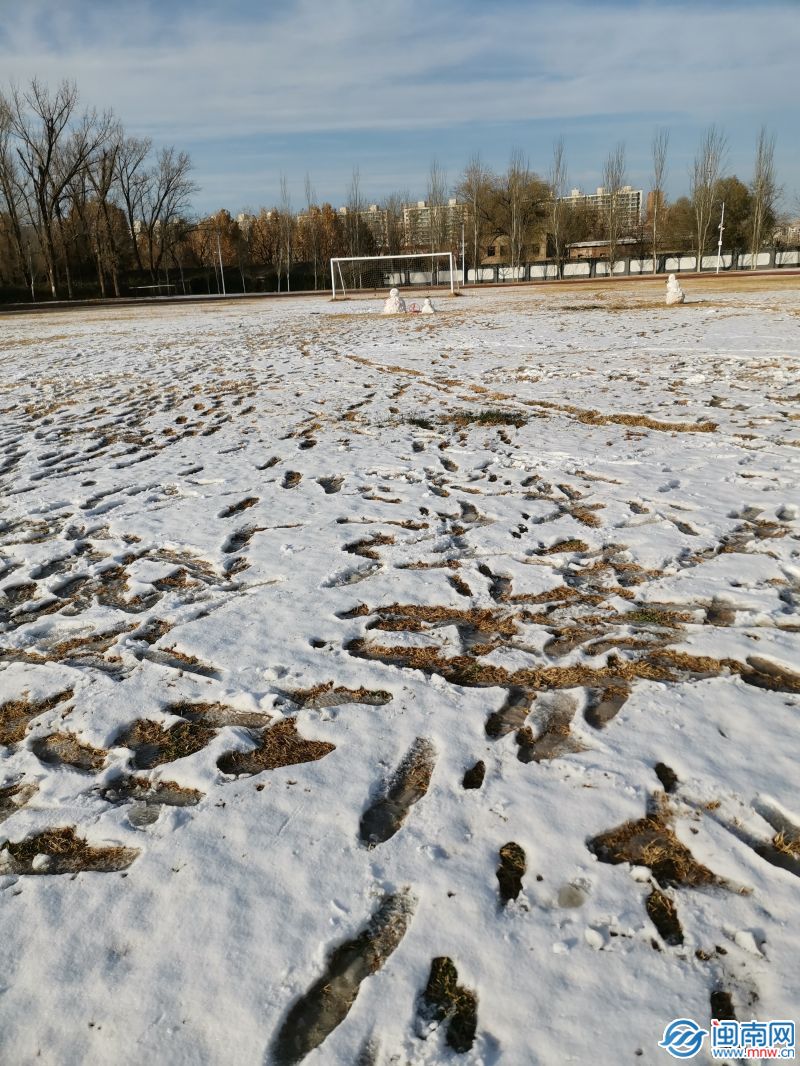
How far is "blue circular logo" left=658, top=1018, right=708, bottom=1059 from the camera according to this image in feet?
5.25

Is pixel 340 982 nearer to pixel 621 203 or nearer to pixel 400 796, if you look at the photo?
pixel 400 796

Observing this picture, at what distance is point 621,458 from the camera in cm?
590

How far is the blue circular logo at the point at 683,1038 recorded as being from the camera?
5.25 feet

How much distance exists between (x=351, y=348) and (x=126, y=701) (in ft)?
40.7

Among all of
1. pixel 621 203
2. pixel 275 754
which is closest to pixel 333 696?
pixel 275 754

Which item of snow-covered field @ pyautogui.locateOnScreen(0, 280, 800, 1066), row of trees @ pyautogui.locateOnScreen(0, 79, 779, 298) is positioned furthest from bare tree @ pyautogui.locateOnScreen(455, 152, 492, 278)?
snow-covered field @ pyautogui.locateOnScreen(0, 280, 800, 1066)

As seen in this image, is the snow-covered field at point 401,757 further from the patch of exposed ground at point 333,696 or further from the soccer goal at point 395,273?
the soccer goal at point 395,273

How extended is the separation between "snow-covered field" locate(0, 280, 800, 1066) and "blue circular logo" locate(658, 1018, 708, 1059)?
0.04 meters

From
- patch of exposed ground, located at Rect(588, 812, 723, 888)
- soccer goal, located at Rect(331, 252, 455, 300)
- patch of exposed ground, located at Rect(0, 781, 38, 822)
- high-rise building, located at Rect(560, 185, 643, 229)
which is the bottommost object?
patch of exposed ground, located at Rect(0, 781, 38, 822)

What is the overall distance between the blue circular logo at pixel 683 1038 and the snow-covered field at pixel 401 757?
39 mm

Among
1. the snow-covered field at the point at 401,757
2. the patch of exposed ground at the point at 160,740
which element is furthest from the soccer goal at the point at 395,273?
the patch of exposed ground at the point at 160,740

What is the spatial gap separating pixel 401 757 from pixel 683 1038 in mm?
1167

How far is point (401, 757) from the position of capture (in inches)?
100

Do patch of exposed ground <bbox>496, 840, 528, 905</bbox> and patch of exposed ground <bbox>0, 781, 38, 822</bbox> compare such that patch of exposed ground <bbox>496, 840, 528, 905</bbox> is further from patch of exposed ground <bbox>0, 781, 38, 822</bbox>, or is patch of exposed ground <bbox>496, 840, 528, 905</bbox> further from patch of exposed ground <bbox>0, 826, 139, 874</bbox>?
patch of exposed ground <bbox>0, 781, 38, 822</bbox>
